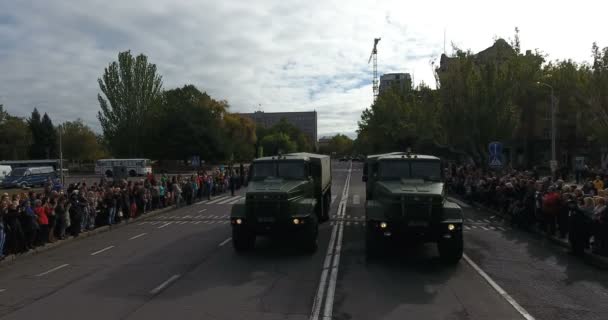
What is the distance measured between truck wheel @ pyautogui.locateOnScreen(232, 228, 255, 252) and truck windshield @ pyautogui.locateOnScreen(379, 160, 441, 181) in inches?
159

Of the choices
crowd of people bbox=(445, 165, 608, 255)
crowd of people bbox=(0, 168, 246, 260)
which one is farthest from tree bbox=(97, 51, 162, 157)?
crowd of people bbox=(445, 165, 608, 255)

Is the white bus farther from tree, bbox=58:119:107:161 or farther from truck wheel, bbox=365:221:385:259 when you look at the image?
truck wheel, bbox=365:221:385:259

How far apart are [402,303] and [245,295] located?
2.86m

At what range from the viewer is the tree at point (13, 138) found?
7544 centimetres

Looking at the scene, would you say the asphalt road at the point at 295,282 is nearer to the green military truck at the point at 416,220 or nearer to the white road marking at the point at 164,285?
the white road marking at the point at 164,285

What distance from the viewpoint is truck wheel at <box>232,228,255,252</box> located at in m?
12.3

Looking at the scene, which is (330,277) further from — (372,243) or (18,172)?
(18,172)

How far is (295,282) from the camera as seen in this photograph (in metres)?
9.36

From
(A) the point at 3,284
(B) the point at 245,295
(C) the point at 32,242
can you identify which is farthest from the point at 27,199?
(B) the point at 245,295

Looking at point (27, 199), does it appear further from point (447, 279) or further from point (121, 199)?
point (447, 279)

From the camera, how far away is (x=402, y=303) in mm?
7965

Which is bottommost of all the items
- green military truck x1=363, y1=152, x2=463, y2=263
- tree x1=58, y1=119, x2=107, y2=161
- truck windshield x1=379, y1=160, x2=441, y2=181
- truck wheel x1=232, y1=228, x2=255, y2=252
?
truck wheel x1=232, y1=228, x2=255, y2=252

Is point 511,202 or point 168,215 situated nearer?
point 511,202

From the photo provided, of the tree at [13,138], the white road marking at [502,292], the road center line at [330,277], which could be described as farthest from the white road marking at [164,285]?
the tree at [13,138]
